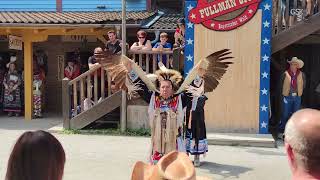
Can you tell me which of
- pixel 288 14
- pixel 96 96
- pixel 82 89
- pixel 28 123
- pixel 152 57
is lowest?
pixel 28 123

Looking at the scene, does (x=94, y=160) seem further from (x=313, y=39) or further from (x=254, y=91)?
(x=313, y=39)

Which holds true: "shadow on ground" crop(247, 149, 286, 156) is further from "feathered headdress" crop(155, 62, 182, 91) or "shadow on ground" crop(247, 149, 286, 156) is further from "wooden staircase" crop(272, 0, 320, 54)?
"feathered headdress" crop(155, 62, 182, 91)

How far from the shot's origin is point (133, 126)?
11.2 m

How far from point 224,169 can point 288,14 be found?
4337mm

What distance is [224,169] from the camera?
26.5 ft

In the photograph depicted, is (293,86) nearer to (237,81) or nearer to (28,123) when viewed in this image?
(237,81)

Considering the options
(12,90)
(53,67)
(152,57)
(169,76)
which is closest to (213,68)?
(169,76)

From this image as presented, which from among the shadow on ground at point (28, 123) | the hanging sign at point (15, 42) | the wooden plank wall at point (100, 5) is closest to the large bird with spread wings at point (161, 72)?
the shadow on ground at point (28, 123)

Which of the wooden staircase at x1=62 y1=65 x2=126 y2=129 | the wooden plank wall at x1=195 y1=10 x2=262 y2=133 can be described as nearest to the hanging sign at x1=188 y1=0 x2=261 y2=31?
the wooden plank wall at x1=195 y1=10 x2=262 y2=133

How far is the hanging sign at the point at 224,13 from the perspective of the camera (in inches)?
417

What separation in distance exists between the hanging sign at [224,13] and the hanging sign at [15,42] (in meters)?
4.99

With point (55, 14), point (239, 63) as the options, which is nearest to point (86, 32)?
point (55, 14)

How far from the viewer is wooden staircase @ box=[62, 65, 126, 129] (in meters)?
11.1

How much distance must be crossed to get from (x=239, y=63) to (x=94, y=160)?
12.5ft
